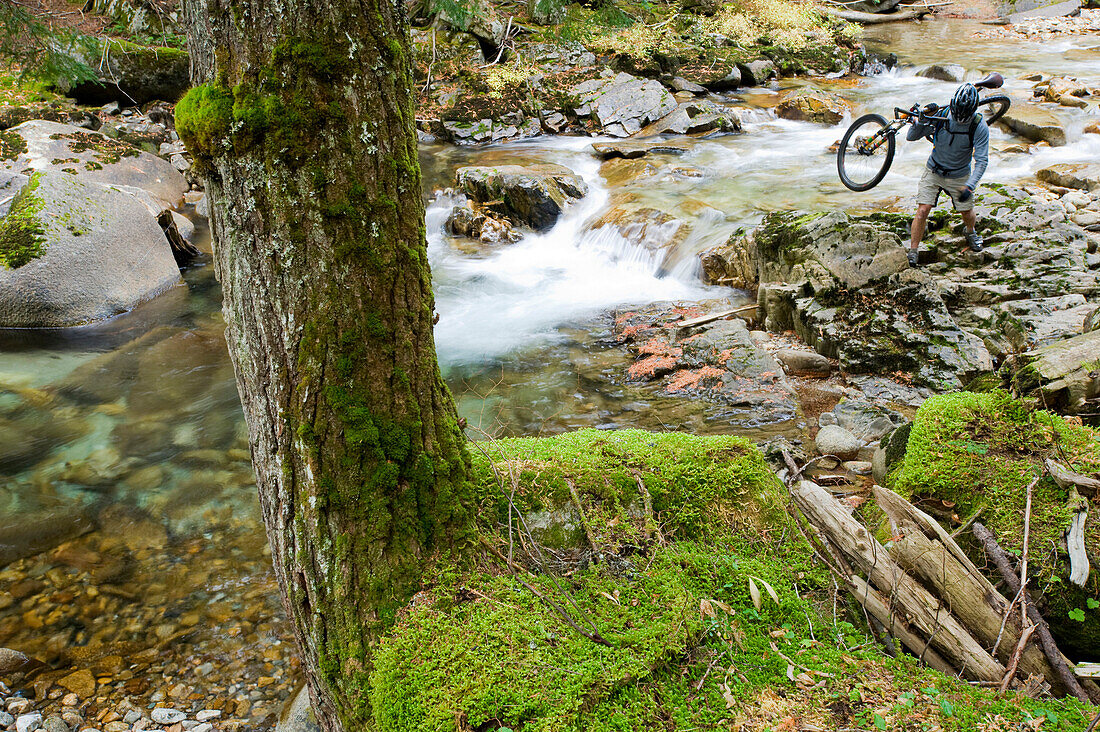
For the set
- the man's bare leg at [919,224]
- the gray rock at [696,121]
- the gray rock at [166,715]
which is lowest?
the gray rock at [166,715]

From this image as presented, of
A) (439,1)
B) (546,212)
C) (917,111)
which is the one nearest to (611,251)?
(546,212)

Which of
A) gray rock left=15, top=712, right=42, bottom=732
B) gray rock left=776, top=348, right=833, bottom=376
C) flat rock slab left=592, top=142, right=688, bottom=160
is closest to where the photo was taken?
gray rock left=15, top=712, right=42, bottom=732

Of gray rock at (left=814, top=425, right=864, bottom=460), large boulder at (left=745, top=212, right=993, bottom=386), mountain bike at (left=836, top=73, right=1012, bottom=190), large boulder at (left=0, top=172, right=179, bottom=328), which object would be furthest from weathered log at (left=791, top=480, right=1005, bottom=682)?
large boulder at (left=0, top=172, right=179, bottom=328)

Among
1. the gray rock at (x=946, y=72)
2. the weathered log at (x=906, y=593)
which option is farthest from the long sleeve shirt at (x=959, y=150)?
the gray rock at (x=946, y=72)

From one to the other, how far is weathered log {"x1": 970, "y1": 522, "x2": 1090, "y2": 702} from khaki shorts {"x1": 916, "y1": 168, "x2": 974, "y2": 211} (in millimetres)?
6277

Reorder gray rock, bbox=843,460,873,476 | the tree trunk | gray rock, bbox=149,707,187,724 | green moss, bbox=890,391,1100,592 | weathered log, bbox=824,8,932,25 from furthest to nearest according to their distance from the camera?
weathered log, bbox=824,8,932,25
gray rock, bbox=843,460,873,476
gray rock, bbox=149,707,187,724
green moss, bbox=890,391,1100,592
the tree trunk

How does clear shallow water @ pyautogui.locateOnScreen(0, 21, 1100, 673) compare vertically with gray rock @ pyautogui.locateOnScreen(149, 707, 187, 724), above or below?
above

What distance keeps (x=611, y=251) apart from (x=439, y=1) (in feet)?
24.7

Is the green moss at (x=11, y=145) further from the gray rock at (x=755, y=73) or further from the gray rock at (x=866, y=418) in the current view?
the gray rock at (x=755, y=73)

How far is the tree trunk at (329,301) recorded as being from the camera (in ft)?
6.82

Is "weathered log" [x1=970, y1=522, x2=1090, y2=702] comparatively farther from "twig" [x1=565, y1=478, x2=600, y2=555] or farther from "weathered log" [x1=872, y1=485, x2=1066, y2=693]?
"twig" [x1=565, y1=478, x2=600, y2=555]

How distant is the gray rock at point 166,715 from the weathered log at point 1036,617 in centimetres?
445

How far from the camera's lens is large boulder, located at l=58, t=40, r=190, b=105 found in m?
15.5

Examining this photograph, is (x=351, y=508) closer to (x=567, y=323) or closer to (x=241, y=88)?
(x=241, y=88)
